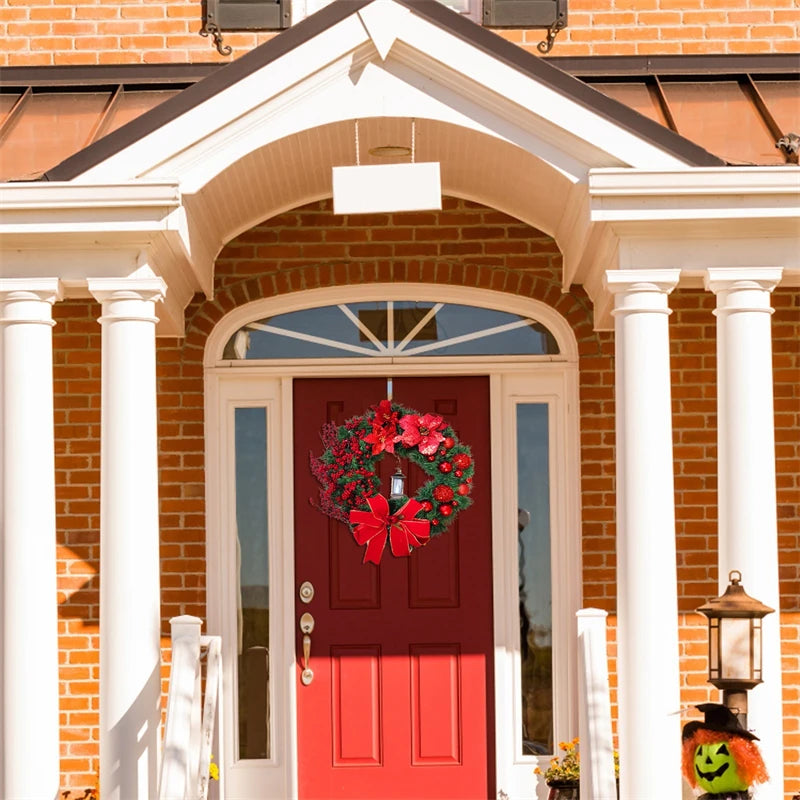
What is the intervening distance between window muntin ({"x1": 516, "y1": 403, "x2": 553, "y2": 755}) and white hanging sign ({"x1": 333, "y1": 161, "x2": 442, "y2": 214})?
2055 mm

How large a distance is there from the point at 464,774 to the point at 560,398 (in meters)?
2.18

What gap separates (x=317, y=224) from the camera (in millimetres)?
7562

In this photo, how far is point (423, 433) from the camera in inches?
277

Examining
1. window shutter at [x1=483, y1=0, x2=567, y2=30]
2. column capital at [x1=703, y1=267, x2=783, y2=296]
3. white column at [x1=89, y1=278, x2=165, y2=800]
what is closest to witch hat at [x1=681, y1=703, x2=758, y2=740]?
column capital at [x1=703, y1=267, x2=783, y2=296]

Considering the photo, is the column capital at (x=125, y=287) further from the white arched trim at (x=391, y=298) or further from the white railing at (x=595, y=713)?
the white railing at (x=595, y=713)

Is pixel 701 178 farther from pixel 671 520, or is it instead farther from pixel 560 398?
pixel 560 398

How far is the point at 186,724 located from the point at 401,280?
2.84 meters

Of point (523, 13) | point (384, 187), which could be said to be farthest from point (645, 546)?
point (523, 13)

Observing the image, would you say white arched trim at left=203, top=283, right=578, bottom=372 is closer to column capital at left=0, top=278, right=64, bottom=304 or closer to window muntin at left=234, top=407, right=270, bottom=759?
window muntin at left=234, top=407, right=270, bottom=759

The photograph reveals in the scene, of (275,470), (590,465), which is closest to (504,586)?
(590,465)

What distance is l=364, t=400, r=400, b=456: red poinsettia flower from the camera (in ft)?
23.1

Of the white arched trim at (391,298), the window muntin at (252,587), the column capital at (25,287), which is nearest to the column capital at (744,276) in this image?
the white arched trim at (391,298)

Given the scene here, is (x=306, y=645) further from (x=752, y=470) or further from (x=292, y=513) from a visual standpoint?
(x=752, y=470)

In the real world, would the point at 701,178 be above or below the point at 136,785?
above
